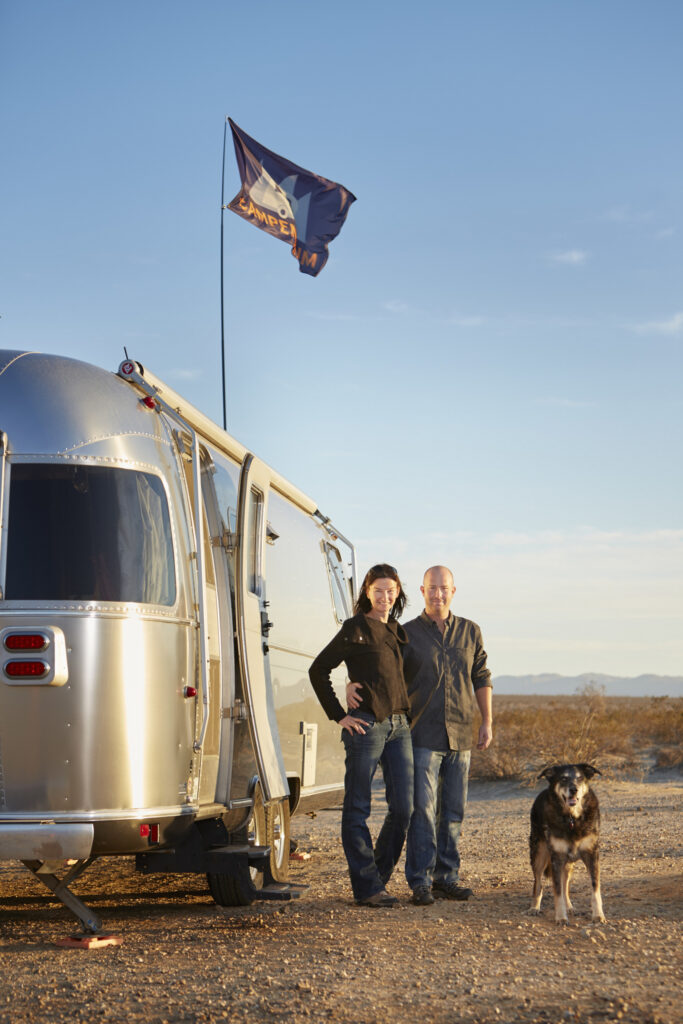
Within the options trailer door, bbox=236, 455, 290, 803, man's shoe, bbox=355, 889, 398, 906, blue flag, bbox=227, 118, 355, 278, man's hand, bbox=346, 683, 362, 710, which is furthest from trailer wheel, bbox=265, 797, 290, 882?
blue flag, bbox=227, 118, 355, 278

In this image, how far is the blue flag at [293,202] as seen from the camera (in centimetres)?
1372

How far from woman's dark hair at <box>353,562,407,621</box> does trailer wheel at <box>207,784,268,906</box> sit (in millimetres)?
1409

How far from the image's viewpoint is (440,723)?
27.2ft

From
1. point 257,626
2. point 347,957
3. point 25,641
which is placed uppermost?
point 257,626

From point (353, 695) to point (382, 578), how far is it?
845 mm

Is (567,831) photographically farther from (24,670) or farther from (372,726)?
(24,670)

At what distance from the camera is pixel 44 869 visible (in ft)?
23.5

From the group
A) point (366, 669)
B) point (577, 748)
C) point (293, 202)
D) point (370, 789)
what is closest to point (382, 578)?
point (366, 669)

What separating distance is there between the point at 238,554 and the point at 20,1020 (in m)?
3.20

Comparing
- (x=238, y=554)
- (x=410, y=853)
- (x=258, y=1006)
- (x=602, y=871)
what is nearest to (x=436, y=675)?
(x=410, y=853)

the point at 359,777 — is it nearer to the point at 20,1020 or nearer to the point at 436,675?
the point at 436,675

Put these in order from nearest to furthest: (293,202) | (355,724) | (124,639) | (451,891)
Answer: (124,639) → (355,724) → (451,891) → (293,202)

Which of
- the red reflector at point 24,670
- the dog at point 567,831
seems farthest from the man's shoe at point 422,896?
the red reflector at point 24,670

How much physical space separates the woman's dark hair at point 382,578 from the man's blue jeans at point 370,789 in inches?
30.6
